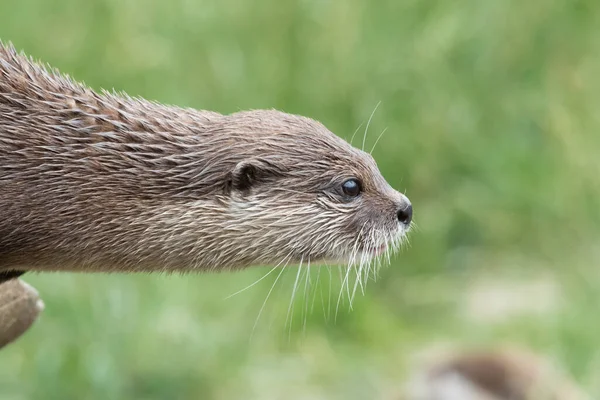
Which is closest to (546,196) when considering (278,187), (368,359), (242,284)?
(368,359)

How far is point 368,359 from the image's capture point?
409 cm

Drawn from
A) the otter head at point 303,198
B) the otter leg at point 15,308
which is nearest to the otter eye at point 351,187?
the otter head at point 303,198

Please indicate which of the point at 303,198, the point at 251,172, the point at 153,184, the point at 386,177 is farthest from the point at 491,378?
the point at 153,184

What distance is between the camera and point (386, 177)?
4.15m

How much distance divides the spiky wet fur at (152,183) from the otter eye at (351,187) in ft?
0.07

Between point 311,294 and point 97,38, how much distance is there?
140cm

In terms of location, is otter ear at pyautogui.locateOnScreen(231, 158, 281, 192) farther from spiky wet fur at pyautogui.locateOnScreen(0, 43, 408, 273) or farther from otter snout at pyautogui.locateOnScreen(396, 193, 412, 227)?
otter snout at pyautogui.locateOnScreen(396, 193, 412, 227)

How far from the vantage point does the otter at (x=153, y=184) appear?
1856 millimetres

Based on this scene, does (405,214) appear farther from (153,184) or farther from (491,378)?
(491,378)

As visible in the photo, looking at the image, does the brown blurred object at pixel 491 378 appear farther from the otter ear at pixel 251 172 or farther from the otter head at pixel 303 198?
the otter ear at pixel 251 172

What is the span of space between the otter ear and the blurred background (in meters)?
1.50

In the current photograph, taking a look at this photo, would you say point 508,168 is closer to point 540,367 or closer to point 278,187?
point 540,367

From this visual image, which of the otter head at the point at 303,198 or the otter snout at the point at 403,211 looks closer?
the otter head at the point at 303,198

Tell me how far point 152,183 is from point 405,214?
0.56 meters
